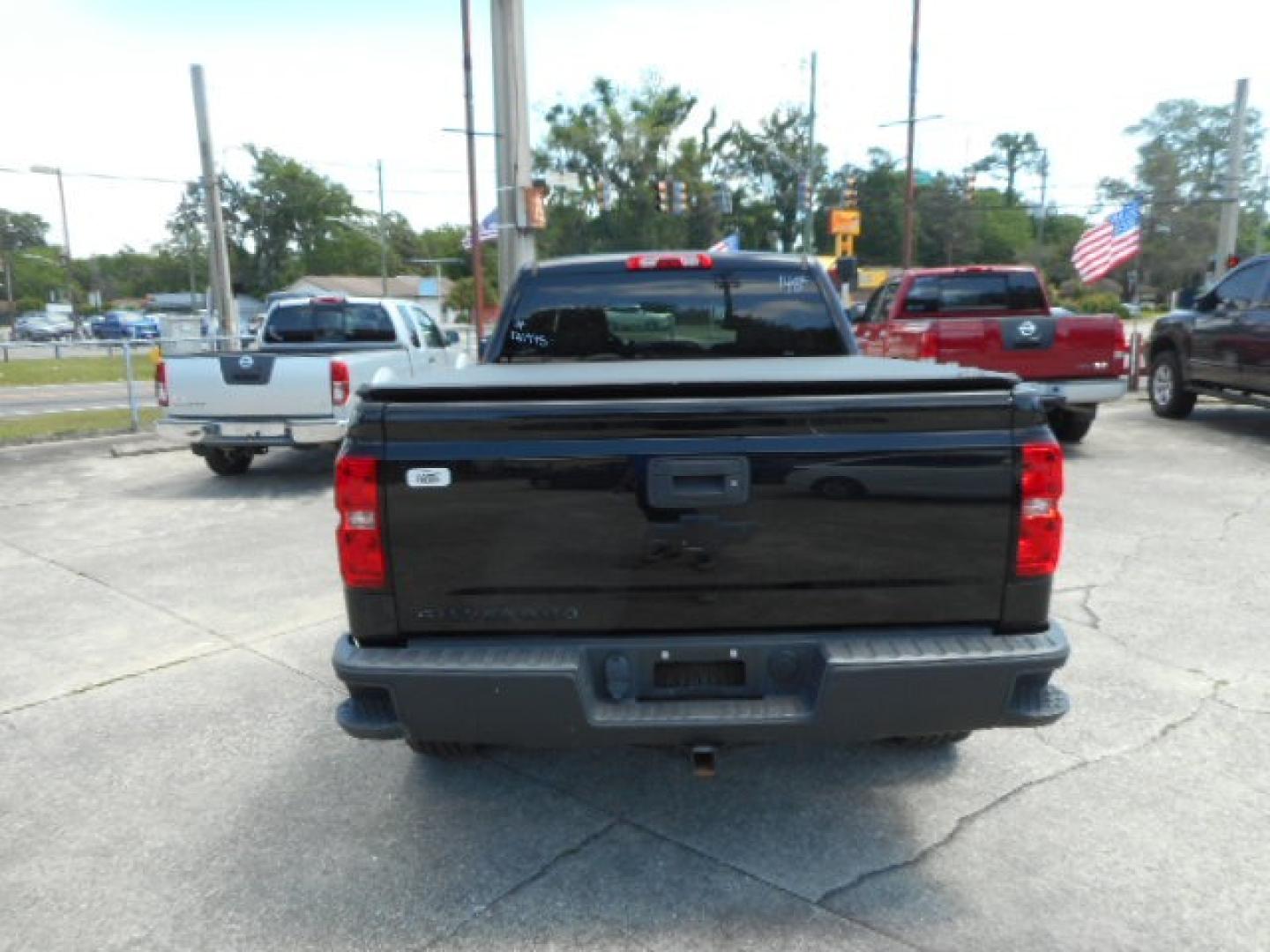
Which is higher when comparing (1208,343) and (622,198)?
(622,198)

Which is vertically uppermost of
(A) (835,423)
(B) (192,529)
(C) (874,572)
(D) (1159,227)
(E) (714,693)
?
(D) (1159,227)

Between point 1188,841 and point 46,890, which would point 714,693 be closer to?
point 1188,841

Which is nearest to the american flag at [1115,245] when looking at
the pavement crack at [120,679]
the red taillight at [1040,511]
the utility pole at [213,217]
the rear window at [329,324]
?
the rear window at [329,324]

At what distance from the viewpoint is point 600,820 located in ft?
10.4

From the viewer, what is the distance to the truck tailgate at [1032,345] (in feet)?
31.1

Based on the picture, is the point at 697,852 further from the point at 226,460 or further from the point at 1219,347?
the point at 1219,347

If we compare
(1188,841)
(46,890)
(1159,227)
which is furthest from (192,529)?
(1159,227)

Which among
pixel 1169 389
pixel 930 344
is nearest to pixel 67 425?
pixel 930 344

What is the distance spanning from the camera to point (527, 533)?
8.39ft

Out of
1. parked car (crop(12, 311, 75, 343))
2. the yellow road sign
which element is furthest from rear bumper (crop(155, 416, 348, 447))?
parked car (crop(12, 311, 75, 343))

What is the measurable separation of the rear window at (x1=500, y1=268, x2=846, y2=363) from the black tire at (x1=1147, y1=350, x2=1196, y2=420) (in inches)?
381

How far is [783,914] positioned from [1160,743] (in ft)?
6.38

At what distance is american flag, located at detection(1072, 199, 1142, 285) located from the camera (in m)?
17.1

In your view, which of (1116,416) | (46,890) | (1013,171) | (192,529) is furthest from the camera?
(1013,171)
